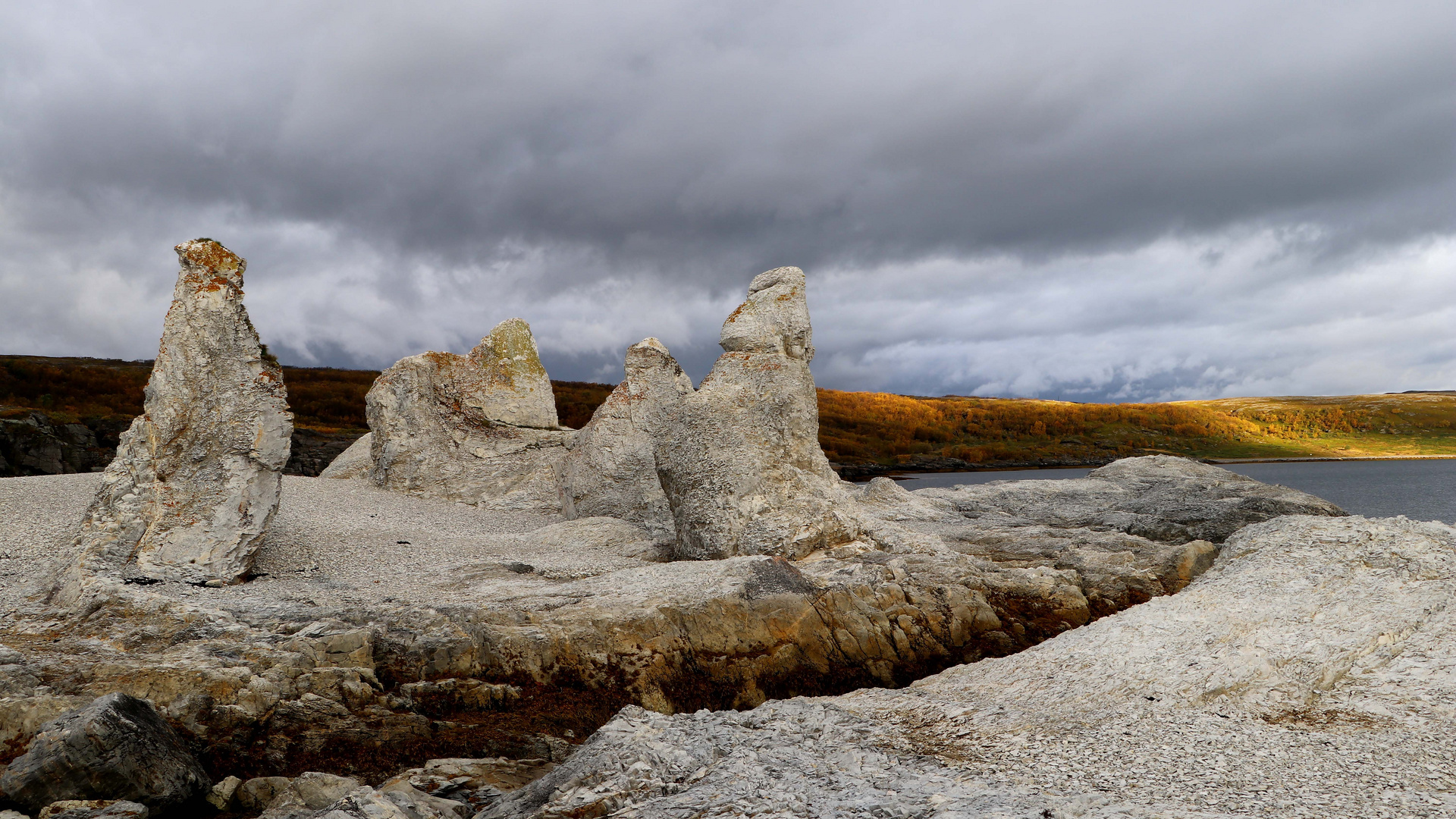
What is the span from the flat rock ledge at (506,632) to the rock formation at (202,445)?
0.93 metres

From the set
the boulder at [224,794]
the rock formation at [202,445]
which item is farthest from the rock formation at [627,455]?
the boulder at [224,794]

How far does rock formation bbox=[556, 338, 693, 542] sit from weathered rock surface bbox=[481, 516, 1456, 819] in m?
13.8

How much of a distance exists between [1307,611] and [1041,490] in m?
15.9

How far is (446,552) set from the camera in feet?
56.7

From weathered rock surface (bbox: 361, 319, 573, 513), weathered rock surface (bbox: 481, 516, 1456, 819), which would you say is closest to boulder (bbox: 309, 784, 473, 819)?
weathered rock surface (bbox: 481, 516, 1456, 819)

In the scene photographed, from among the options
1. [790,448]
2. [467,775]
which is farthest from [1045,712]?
[790,448]

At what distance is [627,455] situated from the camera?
24203mm

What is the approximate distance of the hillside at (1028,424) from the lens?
72062mm

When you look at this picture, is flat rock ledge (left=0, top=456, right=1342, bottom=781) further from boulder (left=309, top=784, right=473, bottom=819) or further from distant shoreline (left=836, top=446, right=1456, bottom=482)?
distant shoreline (left=836, top=446, right=1456, bottom=482)

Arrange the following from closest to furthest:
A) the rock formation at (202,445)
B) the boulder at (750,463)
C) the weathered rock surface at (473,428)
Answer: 1. the rock formation at (202,445)
2. the boulder at (750,463)
3. the weathered rock surface at (473,428)

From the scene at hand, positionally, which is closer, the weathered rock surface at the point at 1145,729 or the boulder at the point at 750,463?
the weathered rock surface at the point at 1145,729

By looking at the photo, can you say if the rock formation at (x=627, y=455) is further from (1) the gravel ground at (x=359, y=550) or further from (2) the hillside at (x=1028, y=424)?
(2) the hillside at (x=1028, y=424)

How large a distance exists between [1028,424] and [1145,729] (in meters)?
91.1

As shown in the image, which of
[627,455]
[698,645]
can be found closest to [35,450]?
[627,455]
